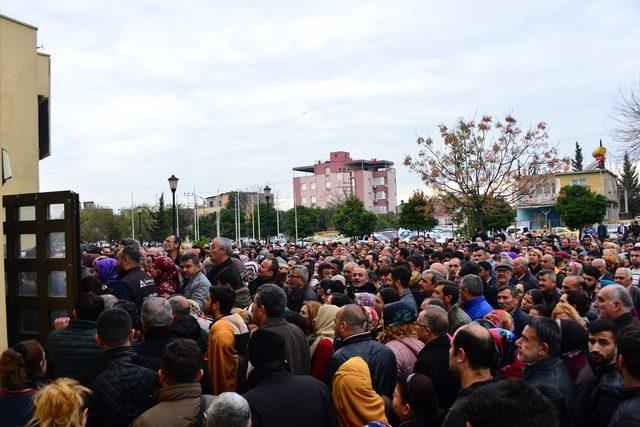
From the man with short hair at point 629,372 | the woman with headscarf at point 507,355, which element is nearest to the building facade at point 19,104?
the woman with headscarf at point 507,355

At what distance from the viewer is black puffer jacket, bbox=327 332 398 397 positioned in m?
5.02

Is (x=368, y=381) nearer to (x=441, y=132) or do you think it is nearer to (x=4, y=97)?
(x=4, y=97)

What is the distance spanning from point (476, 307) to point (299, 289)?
281cm

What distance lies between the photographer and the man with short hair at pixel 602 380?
4172 mm

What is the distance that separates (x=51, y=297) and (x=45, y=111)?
23.6 feet

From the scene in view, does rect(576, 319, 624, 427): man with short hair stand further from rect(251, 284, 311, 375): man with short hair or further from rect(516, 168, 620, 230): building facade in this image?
rect(516, 168, 620, 230): building facade

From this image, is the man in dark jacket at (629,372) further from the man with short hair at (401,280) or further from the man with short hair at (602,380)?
the man with short hair at (401,280)

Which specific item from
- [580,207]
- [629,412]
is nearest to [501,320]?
[629,412]

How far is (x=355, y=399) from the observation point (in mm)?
4457

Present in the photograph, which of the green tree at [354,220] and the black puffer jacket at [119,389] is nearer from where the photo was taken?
the black puffer jacket at [119,389]

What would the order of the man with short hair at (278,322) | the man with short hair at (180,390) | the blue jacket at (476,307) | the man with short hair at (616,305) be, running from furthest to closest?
the blue jacket at (476,307) < the man with short hair at (616,305) < the man with short hair at (278,322) < the man with short hair at (180,390)

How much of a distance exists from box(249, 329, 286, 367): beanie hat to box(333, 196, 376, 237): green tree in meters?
47.6

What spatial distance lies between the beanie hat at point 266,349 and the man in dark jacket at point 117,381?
80 cm

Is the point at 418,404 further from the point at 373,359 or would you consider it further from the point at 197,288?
the point at 197,288
